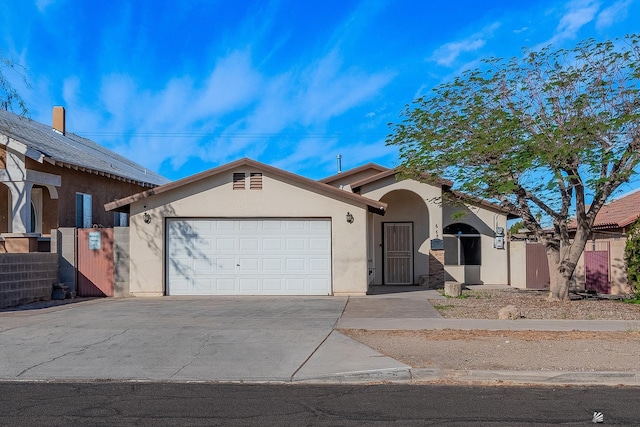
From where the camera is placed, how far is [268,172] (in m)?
19.9

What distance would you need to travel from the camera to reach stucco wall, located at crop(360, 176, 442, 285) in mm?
22984

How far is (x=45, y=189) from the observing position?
2194cm

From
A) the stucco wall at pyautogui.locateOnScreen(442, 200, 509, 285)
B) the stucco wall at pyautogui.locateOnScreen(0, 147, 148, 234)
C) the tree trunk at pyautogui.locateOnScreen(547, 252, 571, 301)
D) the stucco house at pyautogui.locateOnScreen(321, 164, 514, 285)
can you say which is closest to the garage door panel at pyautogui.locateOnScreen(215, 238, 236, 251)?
the stucco house at pyautogui.locateOnScreen(321, 164, 514, 285)

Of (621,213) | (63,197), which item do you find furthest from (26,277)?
(621,213)

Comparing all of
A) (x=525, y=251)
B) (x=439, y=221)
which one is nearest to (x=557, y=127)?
(x=439, y=221)

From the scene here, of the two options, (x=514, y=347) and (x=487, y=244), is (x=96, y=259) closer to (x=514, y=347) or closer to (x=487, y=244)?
(x=514, y=347)

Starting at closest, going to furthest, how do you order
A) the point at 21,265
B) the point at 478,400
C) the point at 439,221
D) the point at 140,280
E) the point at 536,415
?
the point at 536,415 < the point at 478,400 < the point at 21,265 < the point at 140,280 < the point at 439,221

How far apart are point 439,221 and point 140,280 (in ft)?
33.8

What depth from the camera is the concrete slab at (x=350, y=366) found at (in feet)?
29.6

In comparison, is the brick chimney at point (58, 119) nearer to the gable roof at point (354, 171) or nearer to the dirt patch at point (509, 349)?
the gable roof at point (354, 171)

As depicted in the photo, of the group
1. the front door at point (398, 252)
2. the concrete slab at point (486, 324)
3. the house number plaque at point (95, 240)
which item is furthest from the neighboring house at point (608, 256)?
the house number plaque at point (95, 240)

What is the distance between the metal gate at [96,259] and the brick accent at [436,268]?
10.9m

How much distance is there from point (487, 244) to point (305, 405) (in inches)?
731

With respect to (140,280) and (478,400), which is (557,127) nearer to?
(478,400)
